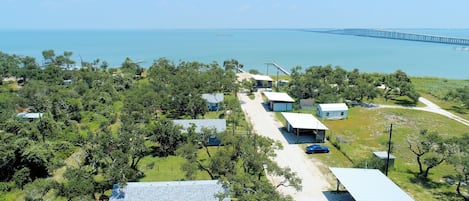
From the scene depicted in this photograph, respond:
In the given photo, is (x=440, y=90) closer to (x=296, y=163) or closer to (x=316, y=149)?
(x=316, y=149)

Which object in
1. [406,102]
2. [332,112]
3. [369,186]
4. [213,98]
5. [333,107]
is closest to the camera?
[369,186]

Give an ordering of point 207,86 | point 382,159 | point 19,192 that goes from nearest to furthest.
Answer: point 19,192
point 382,159
point 207,86

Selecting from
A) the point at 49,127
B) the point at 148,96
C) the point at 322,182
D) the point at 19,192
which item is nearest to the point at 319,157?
the point at 322,182

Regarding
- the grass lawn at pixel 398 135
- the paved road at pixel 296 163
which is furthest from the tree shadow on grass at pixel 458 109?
the paved road at pixel 296 163

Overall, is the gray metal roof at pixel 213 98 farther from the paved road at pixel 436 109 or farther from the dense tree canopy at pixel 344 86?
the paved road at pixel 436 109

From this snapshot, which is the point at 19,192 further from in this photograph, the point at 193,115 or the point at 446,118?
the point at 446,118

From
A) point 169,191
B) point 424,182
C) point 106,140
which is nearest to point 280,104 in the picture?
point 424,182
